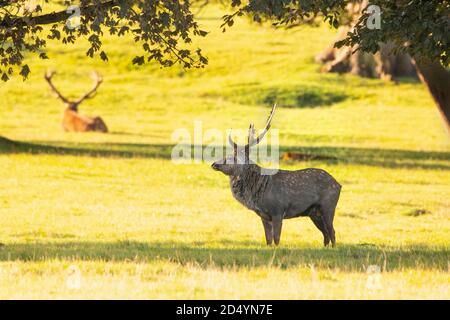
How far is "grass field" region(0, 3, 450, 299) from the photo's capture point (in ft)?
39.9

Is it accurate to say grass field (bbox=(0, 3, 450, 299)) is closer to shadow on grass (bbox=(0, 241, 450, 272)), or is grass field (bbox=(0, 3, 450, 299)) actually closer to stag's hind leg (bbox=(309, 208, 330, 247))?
shadow on grass (bbox=(0, 241, 450, 272))

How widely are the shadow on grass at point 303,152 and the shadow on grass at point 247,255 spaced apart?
19063 mm

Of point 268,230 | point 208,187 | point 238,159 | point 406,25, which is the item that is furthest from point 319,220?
point 208,187

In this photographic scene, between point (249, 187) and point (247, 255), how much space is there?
1.30 m

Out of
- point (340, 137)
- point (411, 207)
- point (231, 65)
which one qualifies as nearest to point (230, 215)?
point (411, 207)

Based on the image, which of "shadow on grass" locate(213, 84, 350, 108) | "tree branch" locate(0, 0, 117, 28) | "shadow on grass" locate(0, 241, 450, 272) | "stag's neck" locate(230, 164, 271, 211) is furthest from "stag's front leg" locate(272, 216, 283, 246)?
"shadow on grass" locate(213, 84, 350, 108)

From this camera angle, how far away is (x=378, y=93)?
201 feet

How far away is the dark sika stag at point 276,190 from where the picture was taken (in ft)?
50.6

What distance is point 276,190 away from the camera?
51.1 feet

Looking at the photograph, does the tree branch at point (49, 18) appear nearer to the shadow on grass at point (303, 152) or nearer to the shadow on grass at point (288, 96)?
the shadow on grass at point (303, 152)

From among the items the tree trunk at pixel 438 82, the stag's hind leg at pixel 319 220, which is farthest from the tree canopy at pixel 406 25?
the tree trunk at pixel 438 82

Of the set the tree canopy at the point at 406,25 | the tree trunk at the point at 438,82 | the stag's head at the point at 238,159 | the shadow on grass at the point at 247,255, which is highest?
the tree canopy at the point at 406,25

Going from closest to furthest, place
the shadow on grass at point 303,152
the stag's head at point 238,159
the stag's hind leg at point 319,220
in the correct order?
1. the stag's head at point 238,159
2. the stag's hind leg at point 319,220
3. the shadow on grass at point 303,152
